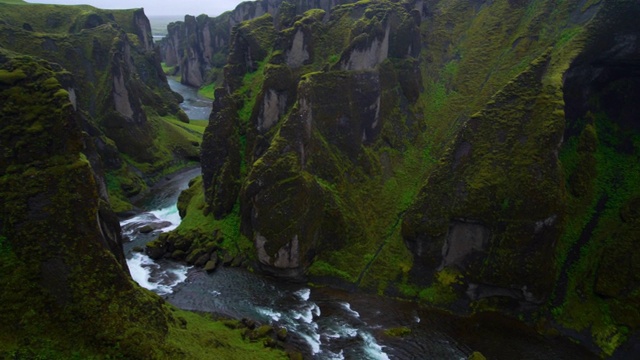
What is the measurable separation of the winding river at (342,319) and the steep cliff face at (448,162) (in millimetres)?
2358

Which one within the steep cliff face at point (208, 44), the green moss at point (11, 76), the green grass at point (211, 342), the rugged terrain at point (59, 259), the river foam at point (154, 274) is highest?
the steep cliff face at point (208, 44)

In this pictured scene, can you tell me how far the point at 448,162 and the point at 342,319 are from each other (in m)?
21.0

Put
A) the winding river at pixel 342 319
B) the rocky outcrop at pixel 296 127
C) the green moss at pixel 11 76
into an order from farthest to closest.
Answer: the rocky outcrop at pixel 296 127, the winding river at pixel 342 319, the green moss at pixel 11 76

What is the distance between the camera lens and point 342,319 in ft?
148

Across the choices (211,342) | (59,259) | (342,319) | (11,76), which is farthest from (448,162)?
(11,76)

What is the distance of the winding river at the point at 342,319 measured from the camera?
41.0 meters

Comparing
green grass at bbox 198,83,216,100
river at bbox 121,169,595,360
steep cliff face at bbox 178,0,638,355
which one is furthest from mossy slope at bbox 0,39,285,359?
green grass at bbox 198,83,216,100

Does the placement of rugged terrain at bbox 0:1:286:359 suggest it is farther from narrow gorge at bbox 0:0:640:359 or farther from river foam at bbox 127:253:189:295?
river foam at bbox 127:253:189:295

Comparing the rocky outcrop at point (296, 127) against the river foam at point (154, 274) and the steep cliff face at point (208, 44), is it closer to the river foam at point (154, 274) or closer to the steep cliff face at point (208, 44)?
the river foam at point (154, 274)

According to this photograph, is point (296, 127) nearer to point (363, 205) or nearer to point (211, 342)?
point (363, 205)

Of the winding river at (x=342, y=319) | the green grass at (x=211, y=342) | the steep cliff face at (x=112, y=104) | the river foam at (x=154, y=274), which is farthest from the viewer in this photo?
the steep cliff face at (x=112, y=104)

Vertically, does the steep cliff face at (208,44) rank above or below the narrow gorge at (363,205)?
above

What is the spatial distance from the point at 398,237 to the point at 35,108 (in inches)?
1522

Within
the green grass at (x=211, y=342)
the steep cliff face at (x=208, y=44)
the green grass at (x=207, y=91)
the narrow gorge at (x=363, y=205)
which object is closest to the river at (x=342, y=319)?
the narrow gorge at (x=363, y=205)
